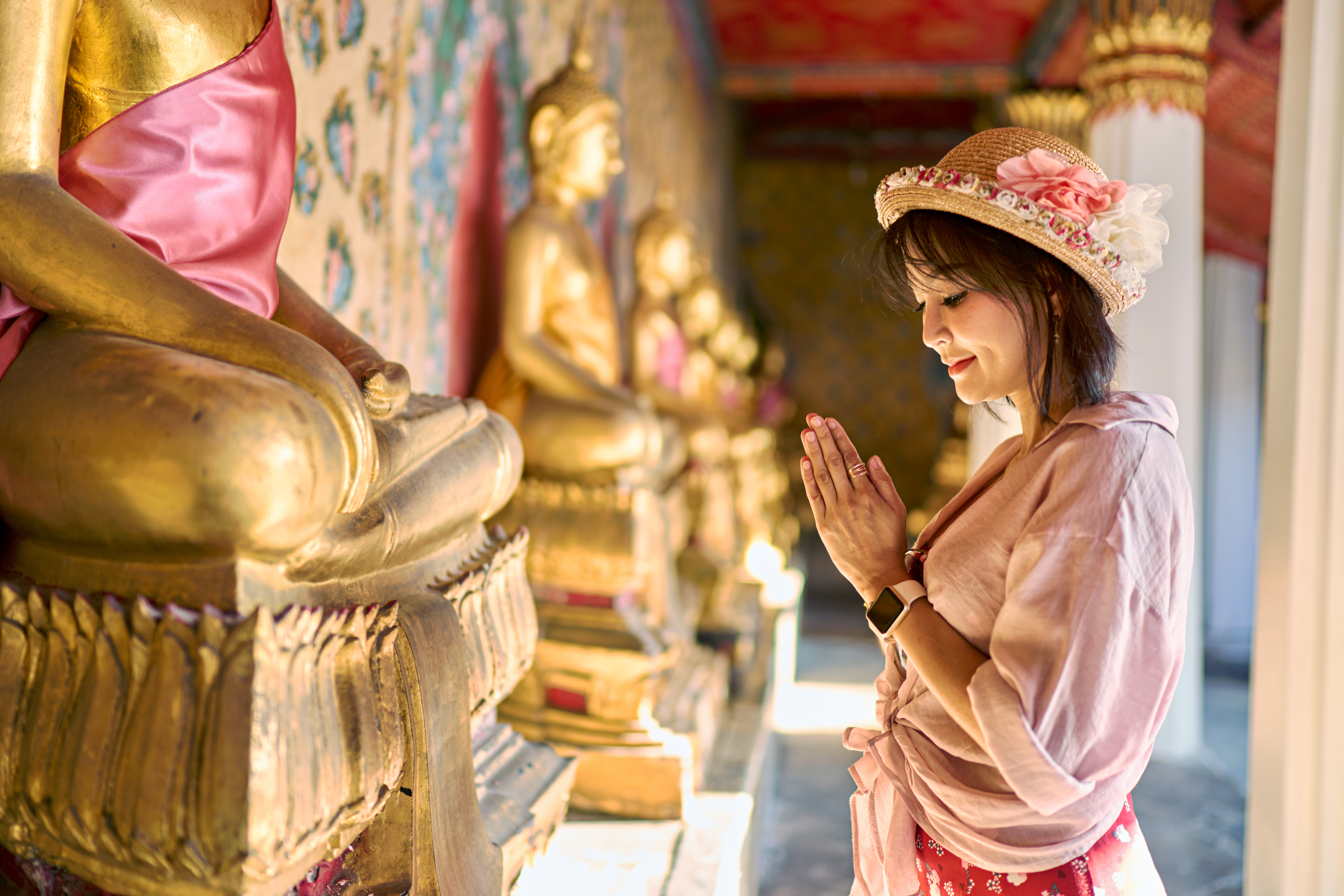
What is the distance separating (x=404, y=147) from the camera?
2070 millimetres

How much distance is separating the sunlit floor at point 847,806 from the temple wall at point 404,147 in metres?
1.65

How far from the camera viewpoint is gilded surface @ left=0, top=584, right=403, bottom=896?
730 mm

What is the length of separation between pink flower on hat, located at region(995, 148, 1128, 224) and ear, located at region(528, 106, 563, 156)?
1435 millimetres

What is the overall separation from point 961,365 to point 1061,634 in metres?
0.33

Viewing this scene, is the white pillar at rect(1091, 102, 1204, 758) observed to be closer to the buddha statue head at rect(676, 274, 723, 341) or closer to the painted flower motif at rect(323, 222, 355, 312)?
the buddha statue head at rect(676, 274, 723, 341)

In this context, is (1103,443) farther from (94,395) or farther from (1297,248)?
(1297,248)

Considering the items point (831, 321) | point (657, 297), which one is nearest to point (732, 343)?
point (657, 297)

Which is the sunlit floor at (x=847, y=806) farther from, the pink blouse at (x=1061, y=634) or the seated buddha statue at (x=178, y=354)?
the seated buddha statue at (x=178, y=354)

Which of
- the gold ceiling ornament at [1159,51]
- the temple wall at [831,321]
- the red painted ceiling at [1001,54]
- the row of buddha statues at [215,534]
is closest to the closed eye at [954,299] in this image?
the row of buddha statues at [215,534]

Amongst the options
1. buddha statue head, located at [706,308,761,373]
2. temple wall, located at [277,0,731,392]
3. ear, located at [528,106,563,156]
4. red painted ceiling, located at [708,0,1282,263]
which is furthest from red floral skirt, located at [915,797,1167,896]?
red painted ceiling, located at [708,0,1282,263]

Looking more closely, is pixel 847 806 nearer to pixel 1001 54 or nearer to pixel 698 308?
pixel 698 308

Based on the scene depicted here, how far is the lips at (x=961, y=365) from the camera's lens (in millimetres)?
1104

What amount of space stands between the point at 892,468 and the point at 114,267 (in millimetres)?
9926

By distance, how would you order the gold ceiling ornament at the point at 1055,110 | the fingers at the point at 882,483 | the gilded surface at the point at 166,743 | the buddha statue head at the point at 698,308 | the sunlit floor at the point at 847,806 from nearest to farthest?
the gilded surface at the point at 166,743
the fingers at the point at 882,483
the sunlit floor at the point at 847,806
the buddha statue head at the point at 698,308
the gold ceiling ornament at the point at 1055,110
